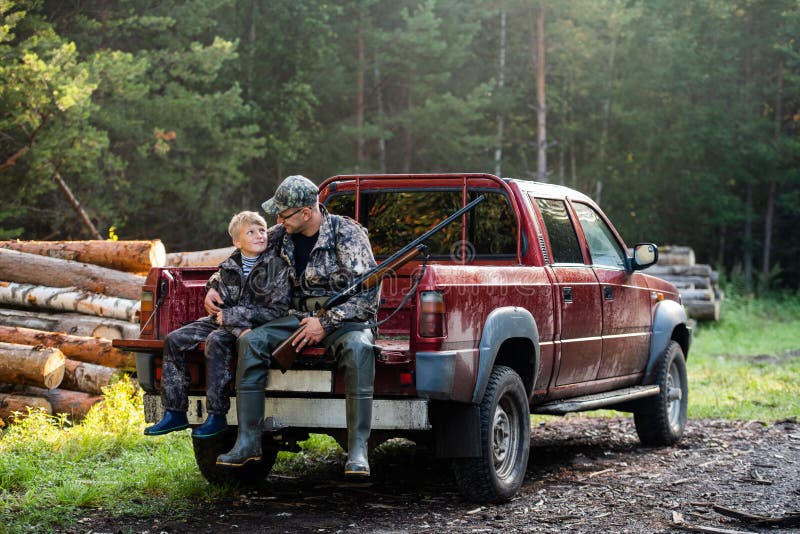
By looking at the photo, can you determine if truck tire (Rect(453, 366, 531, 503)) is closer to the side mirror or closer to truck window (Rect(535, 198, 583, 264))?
truck window (Rect(535, 198, 583, 264))

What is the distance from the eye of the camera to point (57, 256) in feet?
41.5

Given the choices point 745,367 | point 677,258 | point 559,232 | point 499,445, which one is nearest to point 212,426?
point 499,445

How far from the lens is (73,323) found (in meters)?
11.4

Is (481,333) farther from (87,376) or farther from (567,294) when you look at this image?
(87,376)

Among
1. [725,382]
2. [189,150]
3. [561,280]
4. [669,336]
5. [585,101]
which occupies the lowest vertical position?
[725,382]

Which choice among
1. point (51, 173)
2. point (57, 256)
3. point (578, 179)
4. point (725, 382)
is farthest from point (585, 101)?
point (57, 256)

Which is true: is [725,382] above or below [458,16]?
below

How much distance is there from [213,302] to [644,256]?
3.73 m

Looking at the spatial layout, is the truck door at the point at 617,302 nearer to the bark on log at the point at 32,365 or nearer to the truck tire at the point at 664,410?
the truck tire at the point at 664,410

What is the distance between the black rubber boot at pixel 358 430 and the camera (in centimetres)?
581

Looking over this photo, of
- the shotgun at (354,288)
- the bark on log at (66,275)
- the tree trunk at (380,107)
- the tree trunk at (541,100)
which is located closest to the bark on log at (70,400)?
the bark on log at (66,275)

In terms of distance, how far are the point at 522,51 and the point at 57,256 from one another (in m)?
33.7

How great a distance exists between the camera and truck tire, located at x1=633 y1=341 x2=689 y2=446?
9.12 metres

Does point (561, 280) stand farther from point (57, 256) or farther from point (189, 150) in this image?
point (189, 150)
